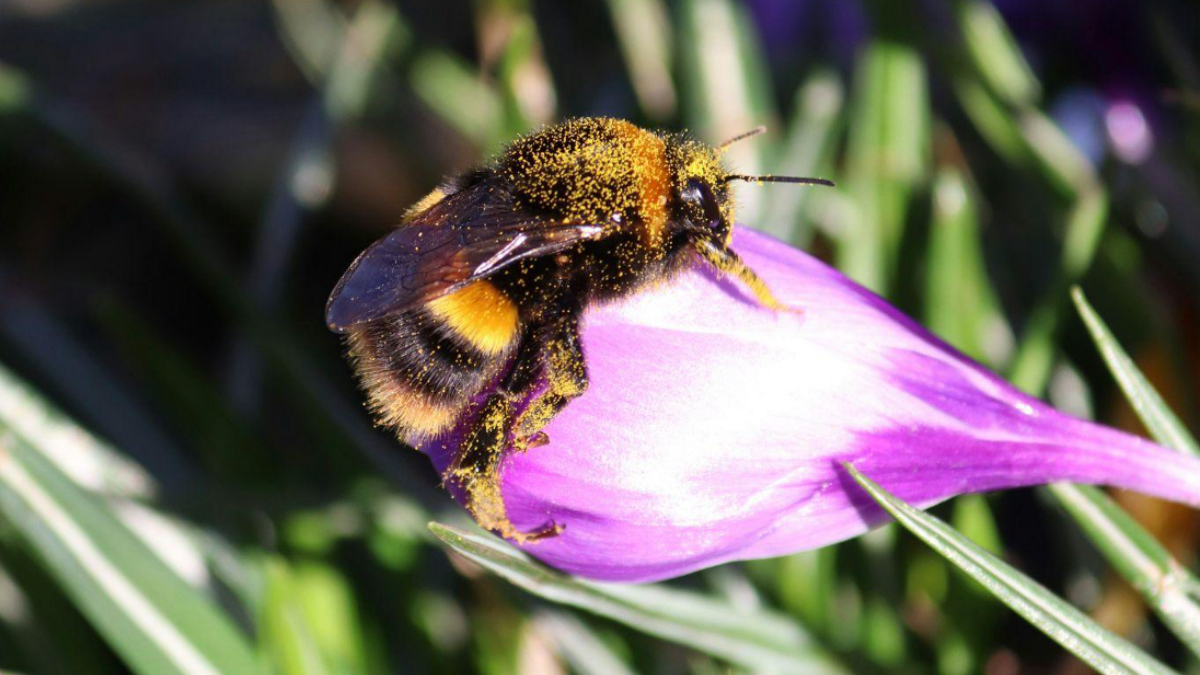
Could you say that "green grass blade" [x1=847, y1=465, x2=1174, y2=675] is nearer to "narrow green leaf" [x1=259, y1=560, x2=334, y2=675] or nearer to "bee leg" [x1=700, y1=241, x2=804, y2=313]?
"bee leg" [x1=700, y1=241, x2=804, y2=313]

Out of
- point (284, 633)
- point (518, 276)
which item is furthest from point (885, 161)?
point (284, 633)

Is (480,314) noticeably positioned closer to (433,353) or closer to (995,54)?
(433,353)

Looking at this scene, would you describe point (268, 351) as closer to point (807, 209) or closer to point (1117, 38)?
point (807, 209)

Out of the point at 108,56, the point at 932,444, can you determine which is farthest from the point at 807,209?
the point at 108,56

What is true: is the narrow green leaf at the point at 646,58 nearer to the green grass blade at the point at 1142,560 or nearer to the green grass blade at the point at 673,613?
the green grass blade at the point at 673,613

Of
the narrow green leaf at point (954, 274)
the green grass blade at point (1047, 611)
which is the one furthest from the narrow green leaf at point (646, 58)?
the green grass blade at point (1047, 611)

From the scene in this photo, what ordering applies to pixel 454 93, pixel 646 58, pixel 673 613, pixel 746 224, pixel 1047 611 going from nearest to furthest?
1. pixel 1047 611
2. pixel 673 613
3. pixel 746 224
4. pixel 646 58
5. pixel 454 93

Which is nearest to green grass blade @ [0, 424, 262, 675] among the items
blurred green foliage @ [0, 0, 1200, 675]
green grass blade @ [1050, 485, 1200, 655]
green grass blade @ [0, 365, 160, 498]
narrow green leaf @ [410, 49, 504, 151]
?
blurred green foliage @ [0, 0, 1200, 675]
